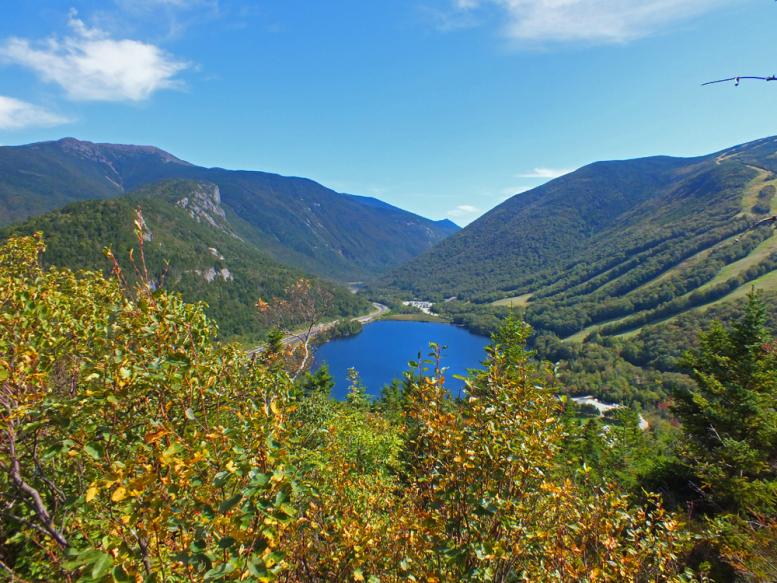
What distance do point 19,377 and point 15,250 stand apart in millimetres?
6386

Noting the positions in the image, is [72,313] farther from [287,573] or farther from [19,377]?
[287,573]

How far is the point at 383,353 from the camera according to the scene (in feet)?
495

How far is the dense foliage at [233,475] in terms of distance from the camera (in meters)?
2.64

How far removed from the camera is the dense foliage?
2641 mm

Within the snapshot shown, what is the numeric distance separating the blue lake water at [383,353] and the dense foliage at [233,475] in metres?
99.3

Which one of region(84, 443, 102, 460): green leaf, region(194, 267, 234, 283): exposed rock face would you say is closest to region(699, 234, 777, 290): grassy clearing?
region(84, 443, 102, 460): green leaf

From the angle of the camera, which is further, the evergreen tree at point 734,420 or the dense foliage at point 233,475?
the evergreen tree at point 734,420

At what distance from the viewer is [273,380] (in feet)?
19.2

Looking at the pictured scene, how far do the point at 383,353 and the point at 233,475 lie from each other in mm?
149848

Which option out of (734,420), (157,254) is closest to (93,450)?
(734,420)

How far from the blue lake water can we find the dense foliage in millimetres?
99258

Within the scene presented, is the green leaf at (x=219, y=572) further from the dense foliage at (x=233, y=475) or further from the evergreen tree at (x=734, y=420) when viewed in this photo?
the evergreen tree at (x=734, y=420)

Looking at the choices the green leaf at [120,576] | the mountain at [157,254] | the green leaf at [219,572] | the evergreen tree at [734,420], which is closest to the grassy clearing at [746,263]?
the mountain at [157,254]

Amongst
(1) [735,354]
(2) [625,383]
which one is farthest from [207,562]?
(2) [625,383]
